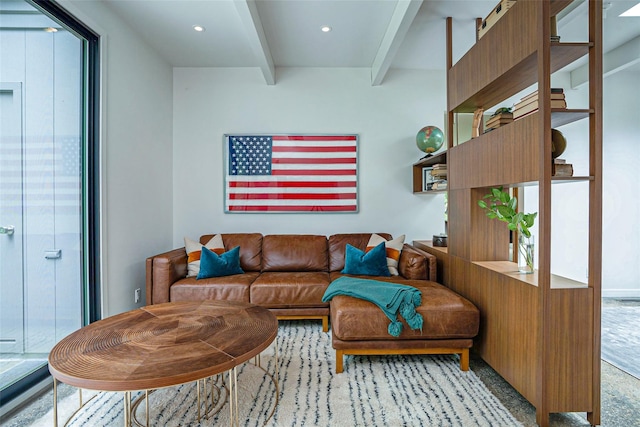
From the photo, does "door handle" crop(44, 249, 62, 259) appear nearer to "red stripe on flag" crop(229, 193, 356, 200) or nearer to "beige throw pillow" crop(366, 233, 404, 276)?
"red stripe on flag" crop(229, 193, 356, 200)

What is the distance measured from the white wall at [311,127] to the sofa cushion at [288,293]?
1060 millimetres

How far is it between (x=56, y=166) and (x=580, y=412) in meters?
3.64

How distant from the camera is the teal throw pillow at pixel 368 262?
10.1 feet

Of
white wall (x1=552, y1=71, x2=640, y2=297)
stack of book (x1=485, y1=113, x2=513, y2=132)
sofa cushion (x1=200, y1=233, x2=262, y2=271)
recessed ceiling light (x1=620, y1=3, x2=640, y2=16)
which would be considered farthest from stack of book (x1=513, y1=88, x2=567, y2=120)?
white wall (x1=552, y1=71, x2=640, y2=297)

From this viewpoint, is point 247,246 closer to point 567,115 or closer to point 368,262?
point 368,262

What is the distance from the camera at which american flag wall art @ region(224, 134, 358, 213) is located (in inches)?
150

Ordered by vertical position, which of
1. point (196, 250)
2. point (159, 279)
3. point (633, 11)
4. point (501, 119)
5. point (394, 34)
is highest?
point (633, 11)

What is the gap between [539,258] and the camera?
5.22ft

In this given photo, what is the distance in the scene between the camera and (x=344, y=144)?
151 inches

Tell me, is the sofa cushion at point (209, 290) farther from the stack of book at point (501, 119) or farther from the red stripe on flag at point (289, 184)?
the stack of book at point (501, 119)

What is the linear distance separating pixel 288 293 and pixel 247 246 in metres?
0.88

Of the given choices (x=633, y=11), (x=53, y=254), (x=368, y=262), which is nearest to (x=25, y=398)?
(x=53, y=254)

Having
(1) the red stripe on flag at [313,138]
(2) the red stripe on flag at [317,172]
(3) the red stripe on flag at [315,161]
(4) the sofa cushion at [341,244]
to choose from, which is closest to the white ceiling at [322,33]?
(1) the red stripe on flag at [313,138]

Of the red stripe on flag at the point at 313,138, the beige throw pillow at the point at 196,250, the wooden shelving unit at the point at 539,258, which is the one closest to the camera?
the wooden shelving unit at the point at 539,258
